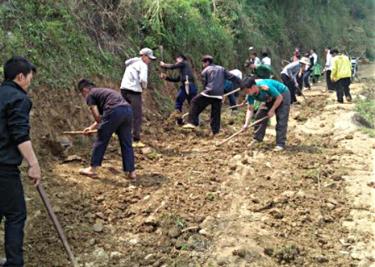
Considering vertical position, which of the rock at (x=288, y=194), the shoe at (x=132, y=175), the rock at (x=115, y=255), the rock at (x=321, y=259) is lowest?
the rock at (x=321, y=259)

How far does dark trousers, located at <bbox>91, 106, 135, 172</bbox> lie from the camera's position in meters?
5.63

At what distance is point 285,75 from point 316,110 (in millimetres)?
1203

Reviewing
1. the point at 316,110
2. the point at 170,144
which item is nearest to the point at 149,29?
the point at 170,144

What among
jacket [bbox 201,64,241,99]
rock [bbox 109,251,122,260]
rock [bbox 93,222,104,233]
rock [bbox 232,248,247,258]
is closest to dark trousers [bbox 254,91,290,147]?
jacket [bbox 201,64,241,99]

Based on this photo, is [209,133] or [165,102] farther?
[165,102]

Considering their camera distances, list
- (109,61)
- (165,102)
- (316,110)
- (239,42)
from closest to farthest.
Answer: (109,61), (165,102), (316,110), (239,42)

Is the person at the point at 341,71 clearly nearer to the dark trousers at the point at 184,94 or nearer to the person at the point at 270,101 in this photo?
the dark trousers at the point at 184,94

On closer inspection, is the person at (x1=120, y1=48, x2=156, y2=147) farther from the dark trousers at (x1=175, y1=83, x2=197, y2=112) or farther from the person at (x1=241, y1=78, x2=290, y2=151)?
the dark trousers at (x1=175, y1=83, x2=197, y2=112)

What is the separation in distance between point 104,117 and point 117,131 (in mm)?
256

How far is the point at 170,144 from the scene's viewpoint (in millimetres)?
8016

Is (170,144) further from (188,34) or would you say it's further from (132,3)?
(188,34)

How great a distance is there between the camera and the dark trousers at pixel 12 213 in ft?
Answer: 11.3

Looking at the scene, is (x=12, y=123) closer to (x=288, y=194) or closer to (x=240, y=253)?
(x=240, y=253)

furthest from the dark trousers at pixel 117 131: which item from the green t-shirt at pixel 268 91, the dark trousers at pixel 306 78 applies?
the dark trousers at pixel 306 78
